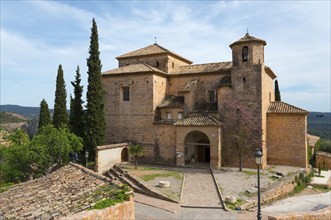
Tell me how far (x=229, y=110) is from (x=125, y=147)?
408 inches

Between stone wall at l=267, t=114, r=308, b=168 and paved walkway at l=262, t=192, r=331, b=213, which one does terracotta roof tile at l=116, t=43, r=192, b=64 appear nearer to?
stone wall at l=267, t=114, r=308, b=168

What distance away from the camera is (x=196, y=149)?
25125 millimetres

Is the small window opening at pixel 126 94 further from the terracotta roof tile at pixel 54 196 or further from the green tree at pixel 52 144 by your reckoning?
the terracotta roof tile at pixel 54 196

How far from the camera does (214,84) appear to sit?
977 inches

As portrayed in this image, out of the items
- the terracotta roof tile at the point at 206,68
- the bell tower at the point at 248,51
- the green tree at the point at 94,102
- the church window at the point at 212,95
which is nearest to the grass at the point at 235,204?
the bell tower at the point at 248,51

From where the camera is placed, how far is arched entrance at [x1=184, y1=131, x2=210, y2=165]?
24.2 metres

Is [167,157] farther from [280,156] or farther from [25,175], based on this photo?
[25,175]

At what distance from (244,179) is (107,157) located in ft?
37.4

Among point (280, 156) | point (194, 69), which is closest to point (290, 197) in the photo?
point (280, 156)

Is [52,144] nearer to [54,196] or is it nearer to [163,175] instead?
[163,175]

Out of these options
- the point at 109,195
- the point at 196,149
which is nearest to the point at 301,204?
the point at 196,149

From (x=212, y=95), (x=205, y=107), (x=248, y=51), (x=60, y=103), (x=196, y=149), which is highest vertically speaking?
(x=248, y=51)

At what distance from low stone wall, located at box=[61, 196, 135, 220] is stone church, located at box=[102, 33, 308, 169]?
A: 1431 cm

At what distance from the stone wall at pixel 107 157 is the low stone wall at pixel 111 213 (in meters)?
14.1
